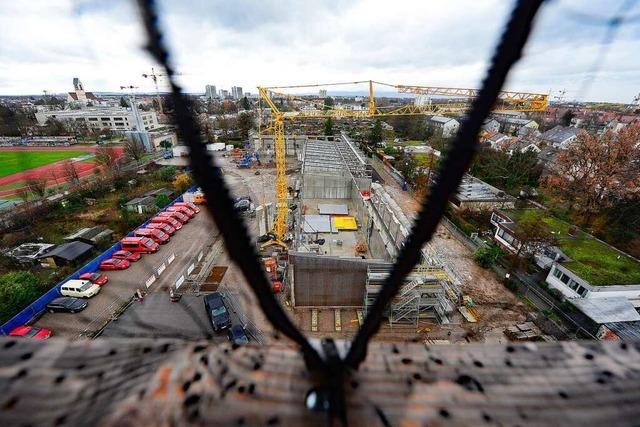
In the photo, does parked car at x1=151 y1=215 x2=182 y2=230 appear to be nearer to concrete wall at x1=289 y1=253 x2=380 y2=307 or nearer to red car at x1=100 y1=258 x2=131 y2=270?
red car at x1=100 y1=258 x2=131 y2=270

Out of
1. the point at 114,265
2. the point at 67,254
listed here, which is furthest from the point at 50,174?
the point at 114,265

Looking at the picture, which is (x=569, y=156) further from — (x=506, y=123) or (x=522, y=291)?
(x=506, y=123)

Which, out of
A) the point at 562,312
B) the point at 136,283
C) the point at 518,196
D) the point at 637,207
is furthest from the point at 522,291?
the point at 136,283

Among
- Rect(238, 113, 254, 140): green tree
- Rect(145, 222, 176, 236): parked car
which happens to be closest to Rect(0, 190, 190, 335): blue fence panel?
Rect(145, 222, 176, 236): parked car

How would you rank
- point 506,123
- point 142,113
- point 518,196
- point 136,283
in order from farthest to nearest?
point 506,123 → point 142,113 → point 518,196 → point 136,283

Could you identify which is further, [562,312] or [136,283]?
[136,283]

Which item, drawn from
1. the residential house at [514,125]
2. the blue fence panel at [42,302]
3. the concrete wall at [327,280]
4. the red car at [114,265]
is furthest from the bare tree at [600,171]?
the residential house at [514,125]
